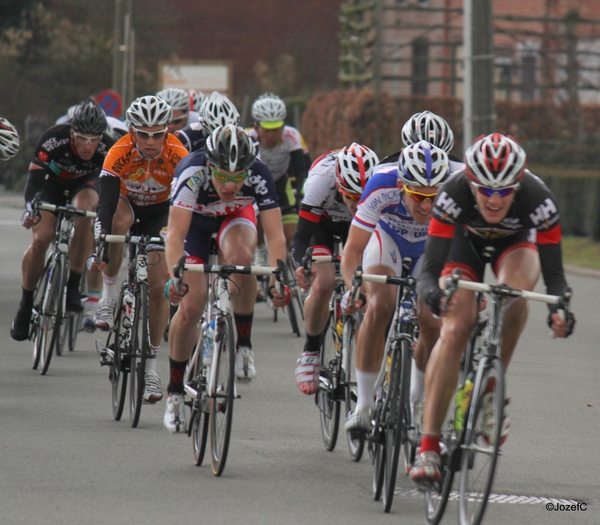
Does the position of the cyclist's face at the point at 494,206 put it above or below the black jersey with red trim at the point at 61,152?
below

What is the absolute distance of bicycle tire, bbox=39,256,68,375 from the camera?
9.99 m

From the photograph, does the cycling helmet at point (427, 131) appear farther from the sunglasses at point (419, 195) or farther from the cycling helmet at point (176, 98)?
the cycling helmet at point (176, 98)

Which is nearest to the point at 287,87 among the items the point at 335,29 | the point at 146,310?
the point at 335,29

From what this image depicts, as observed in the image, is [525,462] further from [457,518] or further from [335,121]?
[335,121]

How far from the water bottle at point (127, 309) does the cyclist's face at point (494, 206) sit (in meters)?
3.03

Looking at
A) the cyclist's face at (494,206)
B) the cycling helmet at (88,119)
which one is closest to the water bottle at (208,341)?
the cyclist's face at (494,206)

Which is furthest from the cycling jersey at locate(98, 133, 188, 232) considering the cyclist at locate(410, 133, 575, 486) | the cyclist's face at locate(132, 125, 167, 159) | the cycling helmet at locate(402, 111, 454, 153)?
the cyclist at locate(410, 133, 575, 486)

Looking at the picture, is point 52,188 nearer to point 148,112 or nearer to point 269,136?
point 148,112

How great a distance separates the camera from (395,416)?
20.3ft

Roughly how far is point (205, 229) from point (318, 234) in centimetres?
104

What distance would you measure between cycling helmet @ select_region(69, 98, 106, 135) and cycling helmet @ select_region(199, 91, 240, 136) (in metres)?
1.06

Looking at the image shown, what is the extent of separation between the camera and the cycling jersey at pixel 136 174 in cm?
884

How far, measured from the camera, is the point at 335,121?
34281 millimetres

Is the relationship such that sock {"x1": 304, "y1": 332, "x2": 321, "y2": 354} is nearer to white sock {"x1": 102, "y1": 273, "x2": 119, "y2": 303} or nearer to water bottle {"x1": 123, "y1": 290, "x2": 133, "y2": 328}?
water bottle {"x1": 123, "y1": 290, "x2": 133, "y2": 328}
